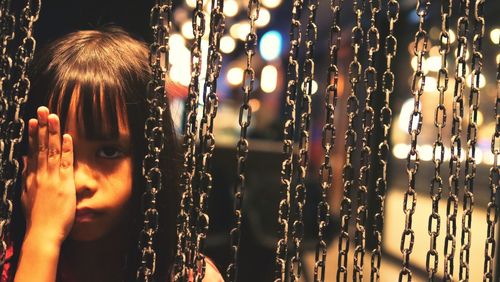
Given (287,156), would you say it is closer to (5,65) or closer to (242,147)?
(242,147)

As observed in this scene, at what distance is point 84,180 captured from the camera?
100 centimetres

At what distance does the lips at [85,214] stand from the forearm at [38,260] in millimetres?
71

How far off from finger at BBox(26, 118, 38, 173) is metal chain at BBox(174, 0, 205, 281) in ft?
1.06

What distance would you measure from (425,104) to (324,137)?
9.78 feet

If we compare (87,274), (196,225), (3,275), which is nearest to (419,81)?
(196,225)

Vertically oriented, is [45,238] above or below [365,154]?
below

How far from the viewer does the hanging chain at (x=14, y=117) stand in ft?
3.26

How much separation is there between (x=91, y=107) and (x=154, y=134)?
Answer: 0.15 m

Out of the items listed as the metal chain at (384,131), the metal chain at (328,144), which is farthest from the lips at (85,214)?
the metal chain at (384,131)

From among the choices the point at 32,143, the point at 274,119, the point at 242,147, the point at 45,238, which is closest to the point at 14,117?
the point at 32,143

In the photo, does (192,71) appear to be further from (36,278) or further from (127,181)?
(36,278)

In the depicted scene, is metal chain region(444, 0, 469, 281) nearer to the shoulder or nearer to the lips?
the shoulder

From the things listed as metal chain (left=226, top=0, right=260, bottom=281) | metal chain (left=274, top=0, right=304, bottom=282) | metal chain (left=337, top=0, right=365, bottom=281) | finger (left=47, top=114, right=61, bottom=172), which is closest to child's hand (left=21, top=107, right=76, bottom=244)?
finger (left=47, top=114, right=61, bottom=172)

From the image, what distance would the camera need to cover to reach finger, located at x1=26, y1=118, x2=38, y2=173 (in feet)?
3.28
